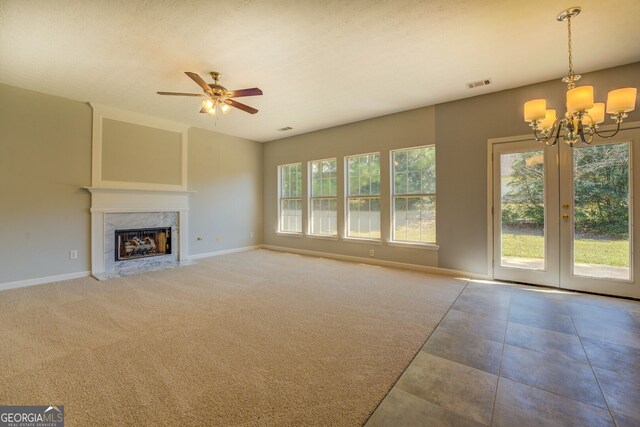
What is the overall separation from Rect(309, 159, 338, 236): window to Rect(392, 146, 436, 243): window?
1420 millimetres

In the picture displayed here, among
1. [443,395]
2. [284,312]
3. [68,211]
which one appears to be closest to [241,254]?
[68,211]

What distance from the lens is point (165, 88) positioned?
3.81m

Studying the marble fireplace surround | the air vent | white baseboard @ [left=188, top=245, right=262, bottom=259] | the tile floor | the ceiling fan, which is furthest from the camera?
white baseboard @ [left=188, top=245, right=262, bottom=259]

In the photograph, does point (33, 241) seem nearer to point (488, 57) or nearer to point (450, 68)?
point (450, 68)

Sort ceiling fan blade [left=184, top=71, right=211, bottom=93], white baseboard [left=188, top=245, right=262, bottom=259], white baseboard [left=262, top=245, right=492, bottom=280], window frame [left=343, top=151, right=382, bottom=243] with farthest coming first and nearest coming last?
white baseboard [left=188, top=245, right=262, bottom=259] < window frame [left=343, top=151, right=382, bottom=243] < white baseboard [left=262, top=245, right=492, bottom=280] < ceiling fan blade [left=184, top=71, right=211, bottom=93]

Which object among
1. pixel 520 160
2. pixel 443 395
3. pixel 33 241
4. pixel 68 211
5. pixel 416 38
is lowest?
pixel 443 395

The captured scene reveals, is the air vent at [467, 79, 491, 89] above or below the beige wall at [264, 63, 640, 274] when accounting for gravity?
above

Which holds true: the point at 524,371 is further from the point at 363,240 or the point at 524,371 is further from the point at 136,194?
the point at 136,194

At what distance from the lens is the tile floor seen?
4.87 feet

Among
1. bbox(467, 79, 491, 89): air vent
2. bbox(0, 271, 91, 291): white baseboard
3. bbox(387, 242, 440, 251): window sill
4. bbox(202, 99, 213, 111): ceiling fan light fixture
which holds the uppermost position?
bbox(467, 79, 491, 89): air vent

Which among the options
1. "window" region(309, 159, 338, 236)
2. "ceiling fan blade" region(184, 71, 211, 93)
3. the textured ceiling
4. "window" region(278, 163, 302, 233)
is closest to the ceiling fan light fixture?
"ceiling fan blade" region(184, 71, 211, 93)

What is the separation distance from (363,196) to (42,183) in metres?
5.32

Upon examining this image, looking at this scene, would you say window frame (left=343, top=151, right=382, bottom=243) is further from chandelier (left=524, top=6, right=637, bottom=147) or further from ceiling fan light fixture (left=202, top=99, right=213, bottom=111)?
ceiling fan light fixture (left=202, top=99, right=213, bottom=111)

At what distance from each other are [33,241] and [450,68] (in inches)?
251
